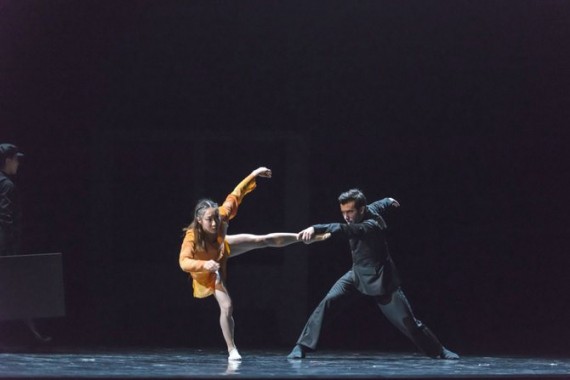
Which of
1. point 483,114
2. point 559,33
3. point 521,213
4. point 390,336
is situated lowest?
point 390,336

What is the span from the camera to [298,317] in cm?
945

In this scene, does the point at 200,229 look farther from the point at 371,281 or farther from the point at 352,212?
the point at 371,281

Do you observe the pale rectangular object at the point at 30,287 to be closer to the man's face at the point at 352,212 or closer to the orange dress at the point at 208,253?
the orange dress at the point at 208,253

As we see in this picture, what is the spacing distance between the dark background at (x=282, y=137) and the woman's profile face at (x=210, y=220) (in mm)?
2723

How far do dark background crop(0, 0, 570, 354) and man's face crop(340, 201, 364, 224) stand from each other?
2.68 meters

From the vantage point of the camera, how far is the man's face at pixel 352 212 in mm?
6680

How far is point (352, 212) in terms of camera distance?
6.70 m

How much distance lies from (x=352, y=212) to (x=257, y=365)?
43.0 inches

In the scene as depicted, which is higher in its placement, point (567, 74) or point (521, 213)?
point (567, 74)

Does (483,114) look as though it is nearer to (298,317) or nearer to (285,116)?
(285,116)

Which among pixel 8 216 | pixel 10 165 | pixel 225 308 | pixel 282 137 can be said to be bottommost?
pixel 225 308

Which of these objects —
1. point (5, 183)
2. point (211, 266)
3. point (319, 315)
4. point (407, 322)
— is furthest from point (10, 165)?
point (407, 322)

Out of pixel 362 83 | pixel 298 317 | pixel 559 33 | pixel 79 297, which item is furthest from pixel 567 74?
pixel 79 297

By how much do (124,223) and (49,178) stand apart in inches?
30.5
